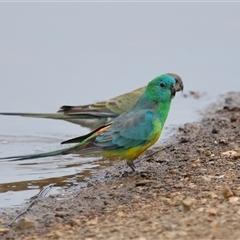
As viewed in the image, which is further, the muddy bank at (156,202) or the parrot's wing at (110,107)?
the parrot's wing at (110,107)

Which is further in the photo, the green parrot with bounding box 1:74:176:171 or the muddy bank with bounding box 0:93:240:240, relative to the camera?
the green parrot with bounding box 1:74:176:171

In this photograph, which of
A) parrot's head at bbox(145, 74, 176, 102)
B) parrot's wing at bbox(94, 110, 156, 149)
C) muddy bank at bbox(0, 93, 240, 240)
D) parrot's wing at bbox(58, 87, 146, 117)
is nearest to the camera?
→ muddy bank at bbox(0, 93, 240, 240)

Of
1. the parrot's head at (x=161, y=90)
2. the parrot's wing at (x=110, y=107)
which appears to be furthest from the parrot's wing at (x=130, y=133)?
the parrot's wing at (x=110, y=107)

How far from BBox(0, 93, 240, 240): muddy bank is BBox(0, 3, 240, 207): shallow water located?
1.13 metres

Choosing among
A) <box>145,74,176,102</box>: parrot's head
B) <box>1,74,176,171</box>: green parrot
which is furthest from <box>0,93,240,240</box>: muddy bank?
<box>145,74,176,102</box>: parrot's head

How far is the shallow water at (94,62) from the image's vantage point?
1121cm

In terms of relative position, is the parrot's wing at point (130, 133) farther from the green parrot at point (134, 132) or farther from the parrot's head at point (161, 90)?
the parrot's head at point (161, 90)

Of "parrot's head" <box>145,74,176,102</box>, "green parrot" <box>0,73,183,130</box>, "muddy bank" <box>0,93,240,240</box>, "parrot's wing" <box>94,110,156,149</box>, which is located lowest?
"muddy bank" <box>0,93,240,240</box>

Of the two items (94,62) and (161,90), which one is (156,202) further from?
(94,62)

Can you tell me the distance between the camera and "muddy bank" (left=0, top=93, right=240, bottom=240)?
5734 mm

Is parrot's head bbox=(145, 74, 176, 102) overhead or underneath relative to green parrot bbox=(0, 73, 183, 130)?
overhead

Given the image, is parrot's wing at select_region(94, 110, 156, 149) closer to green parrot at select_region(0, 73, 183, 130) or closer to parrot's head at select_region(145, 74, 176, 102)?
parrot's head at select_region(145, 74, 176, 102)

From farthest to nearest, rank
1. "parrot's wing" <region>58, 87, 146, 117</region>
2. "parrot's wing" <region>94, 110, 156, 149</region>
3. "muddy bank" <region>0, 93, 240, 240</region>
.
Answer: "parrot's wing" <region>58, 87, 146, 117</region> < "parrot's wing" <region>94, 110, 156, 149</region> < "muddy bank" <region>0, 93, 240, 240</region>

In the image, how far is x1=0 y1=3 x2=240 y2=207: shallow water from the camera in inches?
441
